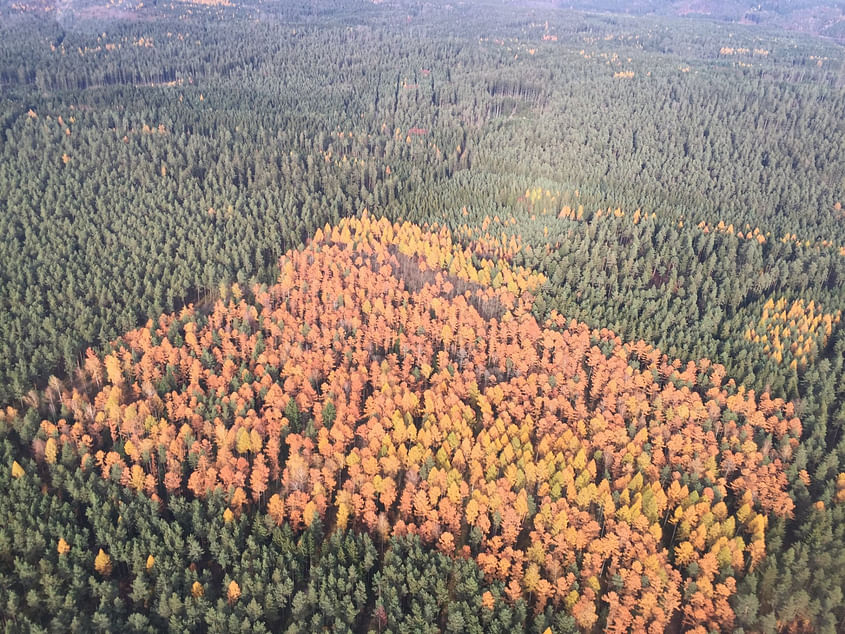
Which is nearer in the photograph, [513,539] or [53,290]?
[513,539]

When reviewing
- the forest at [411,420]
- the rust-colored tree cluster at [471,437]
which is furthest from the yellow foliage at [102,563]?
the rust-colored tree cluster at [471,437]

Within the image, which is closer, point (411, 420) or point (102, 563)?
point (102, 563)

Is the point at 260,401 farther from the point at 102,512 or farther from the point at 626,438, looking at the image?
the point at 626,438

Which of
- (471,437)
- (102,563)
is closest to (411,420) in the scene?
(471,437)

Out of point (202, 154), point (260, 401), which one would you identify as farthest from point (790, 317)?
point (202, 154)

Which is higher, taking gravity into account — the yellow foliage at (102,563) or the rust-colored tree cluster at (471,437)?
the rust-colored tree cluster at (471,437)

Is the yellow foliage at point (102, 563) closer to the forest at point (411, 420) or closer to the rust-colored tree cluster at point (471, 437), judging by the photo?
the forest at point (411, 420)

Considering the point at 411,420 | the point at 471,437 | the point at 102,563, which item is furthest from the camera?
the point at 411,420

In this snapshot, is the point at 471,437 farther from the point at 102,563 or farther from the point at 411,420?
the point at 102,563
